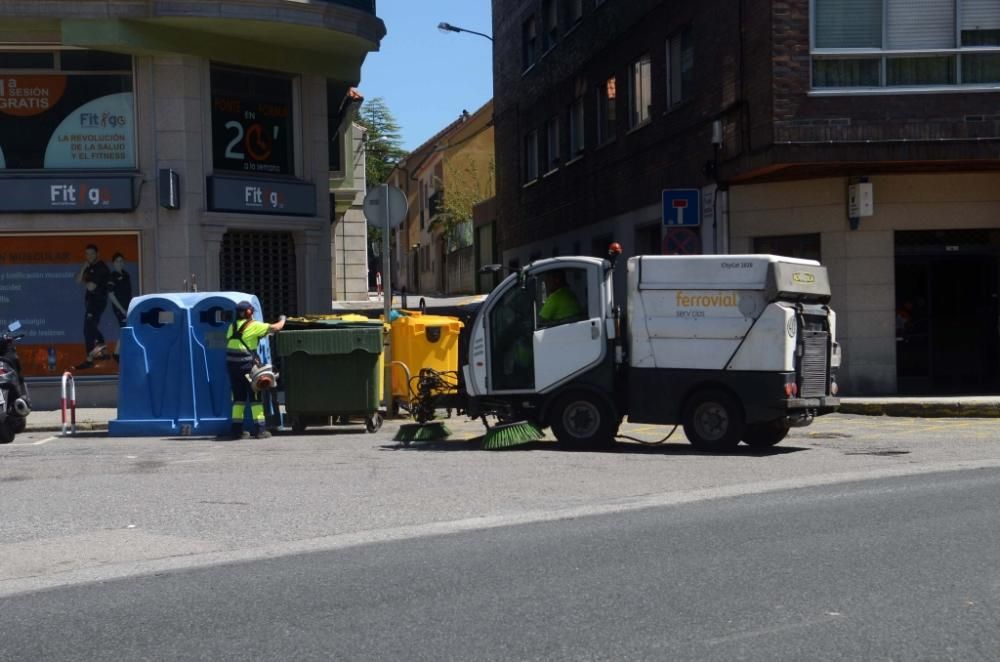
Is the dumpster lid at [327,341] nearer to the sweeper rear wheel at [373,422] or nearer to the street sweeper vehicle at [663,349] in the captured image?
the sweeper rear wheel at [373,422]

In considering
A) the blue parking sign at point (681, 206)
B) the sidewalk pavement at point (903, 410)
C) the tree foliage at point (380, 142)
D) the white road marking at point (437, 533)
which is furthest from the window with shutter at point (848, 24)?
the tree foliage at point (380, 142)

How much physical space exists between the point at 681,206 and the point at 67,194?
935 centimetres

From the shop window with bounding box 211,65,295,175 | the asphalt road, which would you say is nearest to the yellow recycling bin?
the shop window with bounding box 211,65,295,175

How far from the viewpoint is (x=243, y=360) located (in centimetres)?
1520

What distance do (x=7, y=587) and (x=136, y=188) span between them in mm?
13626

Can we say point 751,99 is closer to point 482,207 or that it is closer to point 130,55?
point 130,55

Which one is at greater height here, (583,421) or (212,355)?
(212,355)

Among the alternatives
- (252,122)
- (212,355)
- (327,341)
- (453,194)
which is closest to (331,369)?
(327,341)

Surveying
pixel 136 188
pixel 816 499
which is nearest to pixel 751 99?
pixel 136 188

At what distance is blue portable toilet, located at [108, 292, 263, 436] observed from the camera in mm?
16000

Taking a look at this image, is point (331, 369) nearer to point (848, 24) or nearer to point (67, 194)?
point (67, 194)

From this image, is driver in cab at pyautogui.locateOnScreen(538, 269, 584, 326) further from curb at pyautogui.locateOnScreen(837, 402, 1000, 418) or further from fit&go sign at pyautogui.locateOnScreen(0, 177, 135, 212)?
fit&go sign at pyautogui.locateOnScreen(0, 177, 135, 212)

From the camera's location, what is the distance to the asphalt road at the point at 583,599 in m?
5.56

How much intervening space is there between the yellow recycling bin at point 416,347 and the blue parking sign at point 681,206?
4302 millimetres
